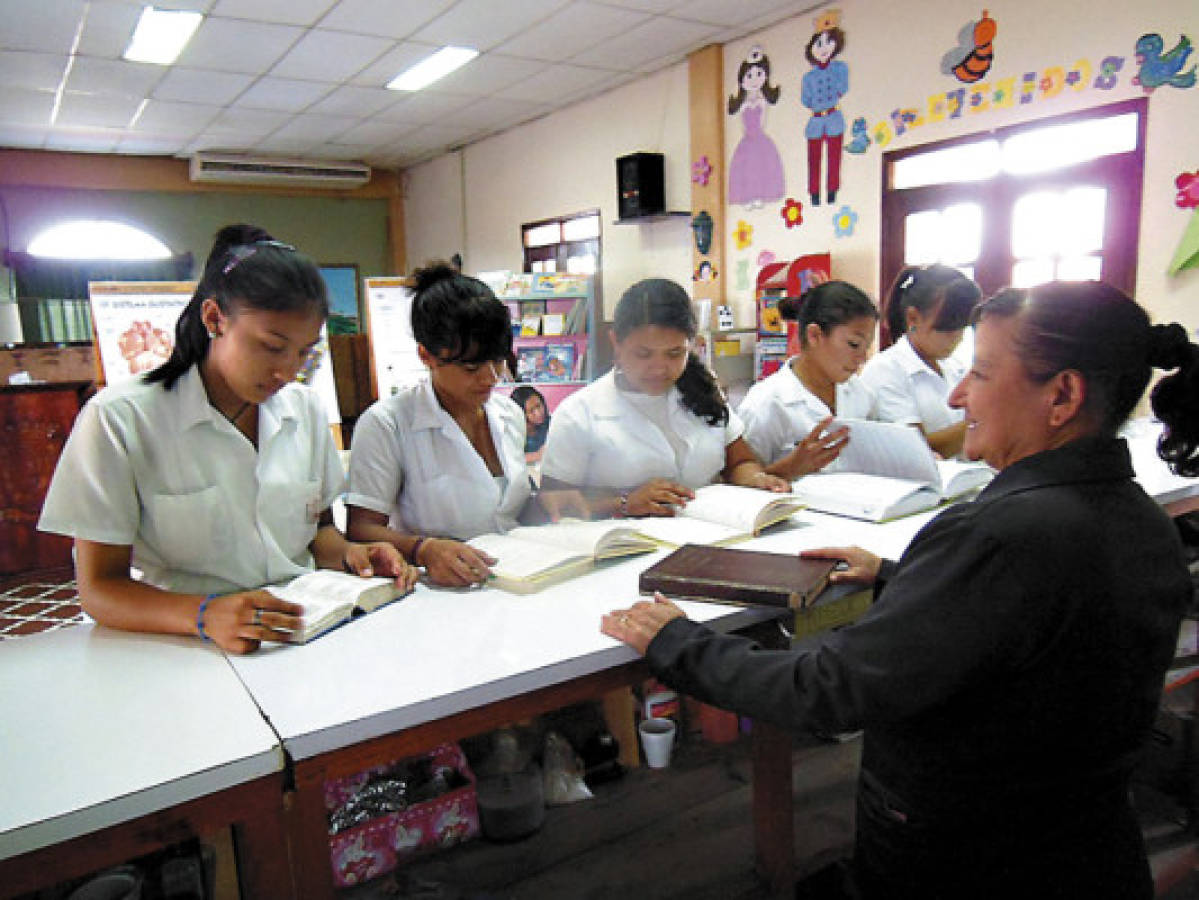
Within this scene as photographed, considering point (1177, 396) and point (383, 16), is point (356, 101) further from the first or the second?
point (1177, 396)

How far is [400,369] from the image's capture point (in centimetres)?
611

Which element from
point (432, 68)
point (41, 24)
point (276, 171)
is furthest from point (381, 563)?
point (276, 171)

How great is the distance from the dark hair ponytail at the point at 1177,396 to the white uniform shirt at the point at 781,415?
1261mm

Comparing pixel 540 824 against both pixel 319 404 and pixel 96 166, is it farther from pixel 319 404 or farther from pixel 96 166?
pixel 96 166

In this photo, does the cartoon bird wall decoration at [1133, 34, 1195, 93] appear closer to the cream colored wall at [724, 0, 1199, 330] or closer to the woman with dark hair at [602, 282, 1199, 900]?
the cream colored wall at [724, 0, 1199, 330]

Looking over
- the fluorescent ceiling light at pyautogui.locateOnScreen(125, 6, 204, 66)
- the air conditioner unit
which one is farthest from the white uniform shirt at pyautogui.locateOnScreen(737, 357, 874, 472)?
the air conditioner unit

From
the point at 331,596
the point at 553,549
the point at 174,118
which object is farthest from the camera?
the point at 174,118

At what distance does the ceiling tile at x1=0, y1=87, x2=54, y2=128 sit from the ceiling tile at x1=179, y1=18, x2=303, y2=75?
1.47 m

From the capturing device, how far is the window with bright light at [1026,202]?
11.8 ft

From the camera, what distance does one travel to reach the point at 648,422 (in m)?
2.25

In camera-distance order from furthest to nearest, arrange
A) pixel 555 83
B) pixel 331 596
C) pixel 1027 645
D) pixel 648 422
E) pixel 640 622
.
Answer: pixel 555 83, pixel 648 422, pixel 331 596, pixel 640 622, pixel 1027 645

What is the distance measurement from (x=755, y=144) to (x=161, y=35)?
12.1 feet

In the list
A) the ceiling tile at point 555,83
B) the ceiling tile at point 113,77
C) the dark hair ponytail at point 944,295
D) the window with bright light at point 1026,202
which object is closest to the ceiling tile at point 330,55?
the ceiling tile at point 113,77

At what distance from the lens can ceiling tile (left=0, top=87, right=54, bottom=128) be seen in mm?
6148
